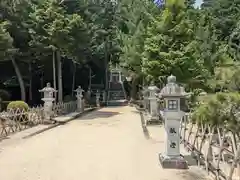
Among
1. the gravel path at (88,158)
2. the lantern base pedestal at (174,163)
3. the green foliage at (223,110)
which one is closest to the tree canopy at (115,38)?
the gravel path at (88,158)

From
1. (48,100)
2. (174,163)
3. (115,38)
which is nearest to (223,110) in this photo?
(174,163)

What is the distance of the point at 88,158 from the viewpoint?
11008mm

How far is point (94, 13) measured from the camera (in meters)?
39.9

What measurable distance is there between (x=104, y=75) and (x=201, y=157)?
1463 inches

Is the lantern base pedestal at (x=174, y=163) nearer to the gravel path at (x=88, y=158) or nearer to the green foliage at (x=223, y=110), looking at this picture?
the gravel path at (x=88, y=158)

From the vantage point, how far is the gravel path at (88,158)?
9.06m

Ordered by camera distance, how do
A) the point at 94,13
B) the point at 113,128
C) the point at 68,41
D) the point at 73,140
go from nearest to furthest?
the point at 73,140 → the point at 113,128 → the point at 68,41 → the point at 94,13

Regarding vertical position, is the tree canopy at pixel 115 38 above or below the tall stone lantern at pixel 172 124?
above

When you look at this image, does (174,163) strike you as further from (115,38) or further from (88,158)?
(115,38)

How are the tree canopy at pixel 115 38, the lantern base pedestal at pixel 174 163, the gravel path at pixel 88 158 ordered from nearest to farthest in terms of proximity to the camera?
1. the gravel path at pixel 88 158
2. the lantern base pedestal at pixel 174 163
3. the tree canopy at pixel 115 38

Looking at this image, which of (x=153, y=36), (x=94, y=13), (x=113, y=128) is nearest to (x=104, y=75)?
(x=94, y=13)

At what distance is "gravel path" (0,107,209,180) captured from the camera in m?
9.06

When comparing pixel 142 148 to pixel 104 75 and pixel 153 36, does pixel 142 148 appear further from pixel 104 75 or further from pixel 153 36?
pixel 104 75

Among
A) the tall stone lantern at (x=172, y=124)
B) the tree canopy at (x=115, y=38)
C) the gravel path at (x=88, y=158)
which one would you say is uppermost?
the tree canopy at (x=115, y=38)
